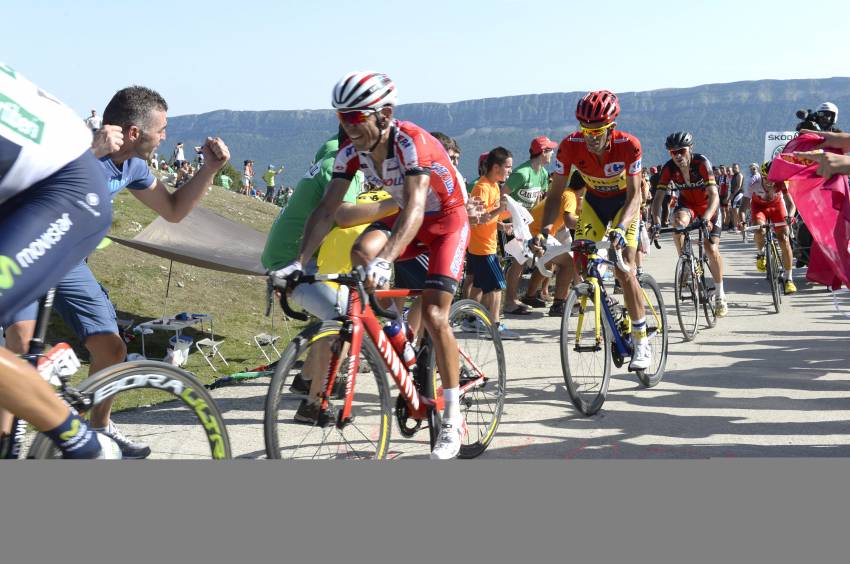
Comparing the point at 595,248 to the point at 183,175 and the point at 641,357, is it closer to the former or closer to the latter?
the point at 641,357

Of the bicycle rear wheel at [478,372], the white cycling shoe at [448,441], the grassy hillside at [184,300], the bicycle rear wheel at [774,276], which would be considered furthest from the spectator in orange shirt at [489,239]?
the white cycling shoe at [448,441]

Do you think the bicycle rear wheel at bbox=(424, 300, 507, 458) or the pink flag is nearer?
the bicycle rear wheel at bbox=(424, 300, 507, 458)

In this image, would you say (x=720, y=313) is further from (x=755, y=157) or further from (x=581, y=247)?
(x=755, y=157)

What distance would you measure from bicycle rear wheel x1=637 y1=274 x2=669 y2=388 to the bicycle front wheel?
1.95m

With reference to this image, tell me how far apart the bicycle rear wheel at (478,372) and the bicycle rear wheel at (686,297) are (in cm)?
462

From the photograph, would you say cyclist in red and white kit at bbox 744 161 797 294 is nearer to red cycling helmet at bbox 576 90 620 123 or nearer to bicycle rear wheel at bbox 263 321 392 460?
red cycling helmet at bbox 576 90 620 123

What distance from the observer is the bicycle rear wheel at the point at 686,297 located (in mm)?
10008

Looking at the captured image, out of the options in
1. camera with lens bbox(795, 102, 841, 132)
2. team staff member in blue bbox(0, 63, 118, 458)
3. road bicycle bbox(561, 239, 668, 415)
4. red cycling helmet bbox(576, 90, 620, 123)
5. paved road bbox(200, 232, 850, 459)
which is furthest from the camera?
camera with lens bbox(795, 102, 841, 132)

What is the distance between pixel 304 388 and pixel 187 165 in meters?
35.9

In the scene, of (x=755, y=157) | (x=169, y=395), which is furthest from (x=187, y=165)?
(x=755, y=157)

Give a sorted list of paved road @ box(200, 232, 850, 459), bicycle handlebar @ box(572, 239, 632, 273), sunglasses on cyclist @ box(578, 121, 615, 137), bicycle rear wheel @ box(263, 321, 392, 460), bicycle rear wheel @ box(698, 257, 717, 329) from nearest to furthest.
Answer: bicycle rear wheel @ box(263, 321, 392, 460)
paved road @ box(200, 232, 850, 459)
bicycle handlebar @ box(572, 239, 632, 273)
sunglasses on cyclist @ box(578, 121, 615, 137)
bicycle rear wheel @ box(698, 257, 717, 329)

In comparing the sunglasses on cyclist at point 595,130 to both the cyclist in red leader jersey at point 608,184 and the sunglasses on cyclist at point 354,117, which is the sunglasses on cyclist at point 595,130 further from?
the sunglasses on cyclist at point 354,117

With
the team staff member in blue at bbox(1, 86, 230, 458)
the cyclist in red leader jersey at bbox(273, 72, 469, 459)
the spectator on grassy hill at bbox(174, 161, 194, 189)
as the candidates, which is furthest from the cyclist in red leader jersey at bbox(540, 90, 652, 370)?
the spectator on grassy hill at bbox(174, 161, 194, 189)

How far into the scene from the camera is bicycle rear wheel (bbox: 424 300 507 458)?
5.47m
